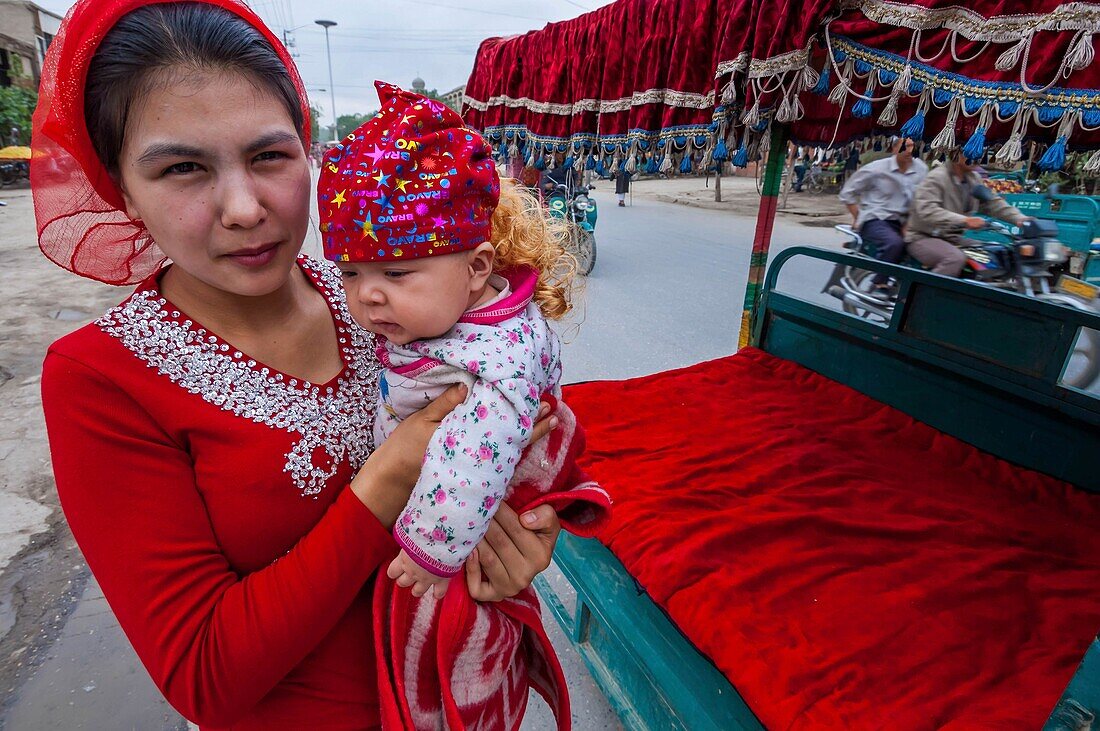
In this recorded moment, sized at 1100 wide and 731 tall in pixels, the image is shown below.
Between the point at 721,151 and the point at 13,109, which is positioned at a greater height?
the point at 13,109

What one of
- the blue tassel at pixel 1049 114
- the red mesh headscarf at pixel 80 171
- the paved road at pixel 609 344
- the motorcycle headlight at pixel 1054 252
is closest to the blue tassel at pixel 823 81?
the blue tassel at pixel 1049 114

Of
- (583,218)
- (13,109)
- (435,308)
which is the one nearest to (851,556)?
(435,308)

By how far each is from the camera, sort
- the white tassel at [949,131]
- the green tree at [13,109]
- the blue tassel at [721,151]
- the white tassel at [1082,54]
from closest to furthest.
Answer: the white tassel at [1082,54], the white tassel at [949,131], the blue tassel at [721,151], the green tree at [13,109]

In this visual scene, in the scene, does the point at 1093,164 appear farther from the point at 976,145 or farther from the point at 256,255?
the point at 256,255

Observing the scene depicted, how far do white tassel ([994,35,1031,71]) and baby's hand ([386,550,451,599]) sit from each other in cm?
204

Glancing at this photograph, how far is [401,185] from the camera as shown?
85 cm

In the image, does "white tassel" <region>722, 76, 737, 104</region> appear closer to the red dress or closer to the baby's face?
the baby's face

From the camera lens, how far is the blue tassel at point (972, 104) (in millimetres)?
1817

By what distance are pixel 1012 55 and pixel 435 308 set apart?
1845mm

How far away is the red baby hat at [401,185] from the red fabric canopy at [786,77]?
1724 millimetres

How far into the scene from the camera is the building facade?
2223 cm

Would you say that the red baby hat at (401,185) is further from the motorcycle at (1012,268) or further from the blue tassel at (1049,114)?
the motorcycle at (1012,268)

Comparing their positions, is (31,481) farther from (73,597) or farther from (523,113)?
(523,113)

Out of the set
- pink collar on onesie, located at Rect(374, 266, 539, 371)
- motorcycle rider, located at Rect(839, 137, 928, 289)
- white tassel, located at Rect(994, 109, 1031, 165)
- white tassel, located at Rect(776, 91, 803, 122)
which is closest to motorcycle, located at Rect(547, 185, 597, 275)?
motorcycle rider, located at Rect(839, 137, 928, 289)
